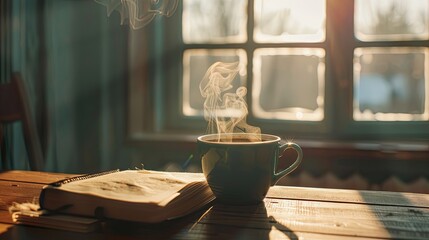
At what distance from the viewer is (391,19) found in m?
1.83

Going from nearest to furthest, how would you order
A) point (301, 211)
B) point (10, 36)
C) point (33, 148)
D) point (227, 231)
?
point (227, 231), point (301, 211), point (33, 148), point (10, 36)

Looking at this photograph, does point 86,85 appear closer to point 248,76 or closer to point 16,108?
point 16,108

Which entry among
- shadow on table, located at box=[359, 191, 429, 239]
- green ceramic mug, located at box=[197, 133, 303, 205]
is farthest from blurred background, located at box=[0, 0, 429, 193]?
green ceramic mug, located at box=[197, 133, 303, 205]

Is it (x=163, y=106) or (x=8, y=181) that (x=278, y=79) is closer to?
(x=163, y=106)

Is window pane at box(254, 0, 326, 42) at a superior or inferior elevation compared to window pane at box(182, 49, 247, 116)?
superior

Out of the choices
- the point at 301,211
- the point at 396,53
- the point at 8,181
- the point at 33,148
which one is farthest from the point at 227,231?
the point at 396,53

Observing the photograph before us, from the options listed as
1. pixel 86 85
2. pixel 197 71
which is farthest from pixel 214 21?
pixel 86 85

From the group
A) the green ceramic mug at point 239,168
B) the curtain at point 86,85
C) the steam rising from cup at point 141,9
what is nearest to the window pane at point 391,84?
the steam rising from cup at point 141,9

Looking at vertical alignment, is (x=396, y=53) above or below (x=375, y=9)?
below

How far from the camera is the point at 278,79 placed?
1919 mm

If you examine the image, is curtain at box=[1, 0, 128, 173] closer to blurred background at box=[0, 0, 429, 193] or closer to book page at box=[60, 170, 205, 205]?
blurred background at box=[0, 0, 429, 193]

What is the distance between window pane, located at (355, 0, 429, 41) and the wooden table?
1.09 m

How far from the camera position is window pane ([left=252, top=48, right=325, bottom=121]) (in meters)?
1.89

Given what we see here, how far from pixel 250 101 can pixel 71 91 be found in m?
0.70
